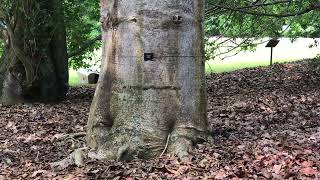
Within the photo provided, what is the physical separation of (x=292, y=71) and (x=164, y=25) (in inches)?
400

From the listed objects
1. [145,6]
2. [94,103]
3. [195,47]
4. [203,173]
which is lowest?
[203,173]

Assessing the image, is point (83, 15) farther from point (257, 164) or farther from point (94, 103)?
point (257, 164)

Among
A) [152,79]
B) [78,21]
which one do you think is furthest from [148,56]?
[78,21]

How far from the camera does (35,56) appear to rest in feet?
38.2

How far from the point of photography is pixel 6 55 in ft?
38.7

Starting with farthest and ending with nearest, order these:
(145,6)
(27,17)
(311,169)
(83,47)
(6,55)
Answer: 1. (83,47)
2. (6,55)
3. (27,17)
4. (145,6)
5. (311,169)

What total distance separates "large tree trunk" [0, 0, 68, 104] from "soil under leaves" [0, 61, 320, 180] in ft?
2.77

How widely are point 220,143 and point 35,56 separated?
6.97 m

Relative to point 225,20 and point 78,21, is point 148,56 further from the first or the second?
point 78,21

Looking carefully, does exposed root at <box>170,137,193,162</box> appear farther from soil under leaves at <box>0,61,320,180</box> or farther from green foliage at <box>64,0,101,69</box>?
green foliage at <box>64,0,101,69</box>

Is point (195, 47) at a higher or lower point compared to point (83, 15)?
lower

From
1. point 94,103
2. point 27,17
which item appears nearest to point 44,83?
point 27,17

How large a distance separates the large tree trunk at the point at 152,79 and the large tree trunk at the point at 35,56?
Answer: 5961mm

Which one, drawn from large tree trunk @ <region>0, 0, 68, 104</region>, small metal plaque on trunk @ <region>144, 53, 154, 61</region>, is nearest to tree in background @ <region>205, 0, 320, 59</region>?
large tree trunk @ <region>0, 0, 68, 104</region>
